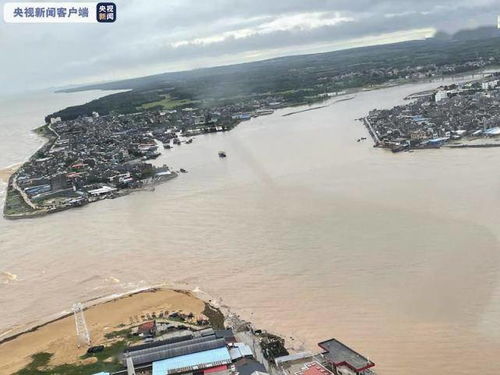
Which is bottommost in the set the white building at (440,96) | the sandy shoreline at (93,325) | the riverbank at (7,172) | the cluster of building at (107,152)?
the sandy shoreline at (93,325)

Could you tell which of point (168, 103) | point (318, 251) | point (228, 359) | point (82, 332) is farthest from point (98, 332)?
point (168, 103)

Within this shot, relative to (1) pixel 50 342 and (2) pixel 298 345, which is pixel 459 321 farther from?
(1) pixel 50 342

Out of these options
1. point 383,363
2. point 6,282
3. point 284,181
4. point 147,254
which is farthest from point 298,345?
point 284,181

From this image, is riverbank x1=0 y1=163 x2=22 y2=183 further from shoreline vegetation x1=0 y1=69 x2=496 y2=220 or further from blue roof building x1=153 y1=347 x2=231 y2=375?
blue roof building x1=153 y1=347 x2=231 y2=375

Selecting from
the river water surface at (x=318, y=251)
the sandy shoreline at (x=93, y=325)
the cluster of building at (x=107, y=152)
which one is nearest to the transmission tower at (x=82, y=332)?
the sandy shoreline at (x=93, y=325)

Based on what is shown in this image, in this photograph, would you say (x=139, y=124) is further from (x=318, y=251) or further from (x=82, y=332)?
(x=82, y=332)

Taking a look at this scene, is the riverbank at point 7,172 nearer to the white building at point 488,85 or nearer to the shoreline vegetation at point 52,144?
the shoreline vegetation at point 52,144

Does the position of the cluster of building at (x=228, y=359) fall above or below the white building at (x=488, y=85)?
below
